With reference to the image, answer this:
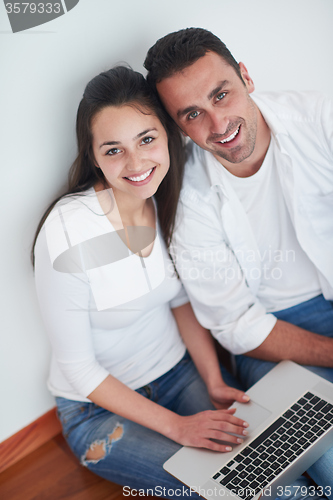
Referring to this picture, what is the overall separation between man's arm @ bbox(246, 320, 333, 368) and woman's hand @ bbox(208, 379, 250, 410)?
0.48 ft

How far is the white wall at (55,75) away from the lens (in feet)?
3.31

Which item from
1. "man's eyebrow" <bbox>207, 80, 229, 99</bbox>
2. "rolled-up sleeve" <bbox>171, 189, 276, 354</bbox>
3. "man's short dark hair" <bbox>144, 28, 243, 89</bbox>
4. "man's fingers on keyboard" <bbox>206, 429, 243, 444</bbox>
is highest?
"man's short dark hair" <bbox>144, 28, 243, 89</bbox>

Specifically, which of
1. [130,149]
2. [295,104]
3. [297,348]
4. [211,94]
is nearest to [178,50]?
[211,94]

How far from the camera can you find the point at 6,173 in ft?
3.44

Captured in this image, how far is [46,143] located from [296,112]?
2.23 feet

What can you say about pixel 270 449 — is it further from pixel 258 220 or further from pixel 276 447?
pixel 258 220

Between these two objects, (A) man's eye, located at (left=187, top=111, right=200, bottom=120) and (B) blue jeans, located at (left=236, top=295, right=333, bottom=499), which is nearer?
(A) man's eye, located at (left=187, top=111, right=200, bottom=120)

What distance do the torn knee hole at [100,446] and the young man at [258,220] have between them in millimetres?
384

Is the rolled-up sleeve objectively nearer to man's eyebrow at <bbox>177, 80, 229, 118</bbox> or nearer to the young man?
the young man

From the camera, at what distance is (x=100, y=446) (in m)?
1.22

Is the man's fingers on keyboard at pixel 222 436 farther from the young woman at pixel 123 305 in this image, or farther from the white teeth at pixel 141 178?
the white teeth at pixel 141 178

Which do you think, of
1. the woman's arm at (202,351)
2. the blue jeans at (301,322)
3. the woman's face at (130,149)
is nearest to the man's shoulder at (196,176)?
the woman's face at (130,149)

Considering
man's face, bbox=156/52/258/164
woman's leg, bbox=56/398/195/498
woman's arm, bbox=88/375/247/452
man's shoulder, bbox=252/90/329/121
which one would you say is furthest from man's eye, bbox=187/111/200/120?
woman's leg, bbox=56/398/195/498

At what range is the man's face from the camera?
108 cm
